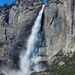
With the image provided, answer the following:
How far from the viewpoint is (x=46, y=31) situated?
568 feet

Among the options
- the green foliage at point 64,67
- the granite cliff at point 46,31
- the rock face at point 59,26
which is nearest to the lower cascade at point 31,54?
the granite cliff at point 46,31

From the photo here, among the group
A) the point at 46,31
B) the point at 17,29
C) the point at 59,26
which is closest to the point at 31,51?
the point at 17,29

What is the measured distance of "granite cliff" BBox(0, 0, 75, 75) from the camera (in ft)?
529

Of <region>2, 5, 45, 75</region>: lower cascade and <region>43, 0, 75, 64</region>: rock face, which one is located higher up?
<region>43, 0, 75, 64</region>: rock face

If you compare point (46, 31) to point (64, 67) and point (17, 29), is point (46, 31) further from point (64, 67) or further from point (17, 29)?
point (64, 67)

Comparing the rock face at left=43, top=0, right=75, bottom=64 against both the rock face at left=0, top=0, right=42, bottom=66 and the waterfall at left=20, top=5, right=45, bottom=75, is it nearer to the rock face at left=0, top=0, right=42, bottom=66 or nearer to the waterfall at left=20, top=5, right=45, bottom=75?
the waterfall at left=20, top=5, right=45, bottom=75

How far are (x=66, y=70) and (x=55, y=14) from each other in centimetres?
2427

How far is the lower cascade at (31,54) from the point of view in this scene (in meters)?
173

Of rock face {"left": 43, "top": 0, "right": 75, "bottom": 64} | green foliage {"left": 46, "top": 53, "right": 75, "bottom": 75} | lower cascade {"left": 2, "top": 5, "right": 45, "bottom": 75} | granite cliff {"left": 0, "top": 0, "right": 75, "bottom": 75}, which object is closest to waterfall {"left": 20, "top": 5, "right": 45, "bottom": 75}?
lower cascade {"left": 2, "top": 5, "right": 45, "bottom": 75}

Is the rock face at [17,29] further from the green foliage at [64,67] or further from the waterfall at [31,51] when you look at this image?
the green foliage at [64,67]

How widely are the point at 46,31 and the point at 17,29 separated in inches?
514

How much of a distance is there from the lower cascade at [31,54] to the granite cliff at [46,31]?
4.93 ft

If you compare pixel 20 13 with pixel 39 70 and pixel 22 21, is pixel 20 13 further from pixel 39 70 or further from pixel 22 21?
pixel 39 70

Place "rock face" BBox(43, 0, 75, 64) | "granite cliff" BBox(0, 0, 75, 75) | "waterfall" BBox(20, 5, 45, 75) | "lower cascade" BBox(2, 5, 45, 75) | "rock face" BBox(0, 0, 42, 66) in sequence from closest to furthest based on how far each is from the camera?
1. "granite cliff" BBox(0, 0, 75, 75)
2. "rock face" BBox(43, 0, 75, 64)
3. "lower cascade" BBox(2, 5, 45, 75)
4. "waterfall" BBox(20, 5, 45, 75)
5. "rock face" BBox(0, 0, 42, 66)
